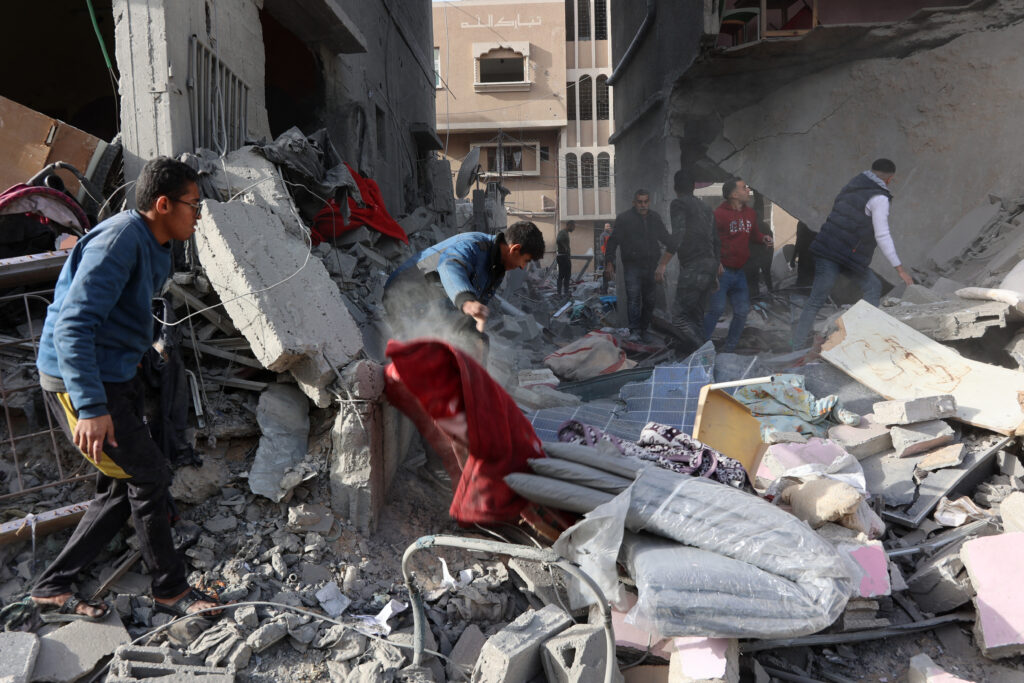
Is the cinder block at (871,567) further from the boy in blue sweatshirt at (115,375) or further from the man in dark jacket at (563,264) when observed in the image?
the man in dark jacket at (563,264)

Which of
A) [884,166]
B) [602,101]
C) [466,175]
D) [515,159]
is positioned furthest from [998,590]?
[602,101]

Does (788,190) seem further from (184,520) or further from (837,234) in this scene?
(184,520)

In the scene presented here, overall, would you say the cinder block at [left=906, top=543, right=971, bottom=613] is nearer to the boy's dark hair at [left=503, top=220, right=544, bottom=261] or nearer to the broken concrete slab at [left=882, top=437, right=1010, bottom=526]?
the broken concrete slab at [left=882, top=437, right=1010, bottom=526]

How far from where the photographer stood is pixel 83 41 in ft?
27.9

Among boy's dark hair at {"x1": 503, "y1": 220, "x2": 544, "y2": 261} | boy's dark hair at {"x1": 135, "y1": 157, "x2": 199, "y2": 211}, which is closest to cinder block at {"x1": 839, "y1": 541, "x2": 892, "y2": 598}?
boy's dark hair at {"x1": 503, "y1": 220, "x2": 544, "y2": 261}

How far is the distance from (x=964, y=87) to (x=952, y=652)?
747cm

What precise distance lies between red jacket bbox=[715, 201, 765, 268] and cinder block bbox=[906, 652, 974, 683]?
4.45 meters

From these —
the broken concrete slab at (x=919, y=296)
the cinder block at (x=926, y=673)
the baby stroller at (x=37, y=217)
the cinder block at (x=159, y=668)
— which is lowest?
the cinder block at (x=926, y=673)

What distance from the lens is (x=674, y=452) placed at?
135 inches

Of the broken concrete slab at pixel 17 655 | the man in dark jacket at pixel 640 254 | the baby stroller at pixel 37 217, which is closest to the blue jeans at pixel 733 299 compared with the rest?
the man in dark jacket at pixel 640 254

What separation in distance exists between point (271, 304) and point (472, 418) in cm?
104

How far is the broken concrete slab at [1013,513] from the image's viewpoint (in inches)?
127

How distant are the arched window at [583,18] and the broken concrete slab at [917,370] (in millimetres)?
26065

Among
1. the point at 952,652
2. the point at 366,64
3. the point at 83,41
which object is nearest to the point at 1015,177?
the point at 952,652
